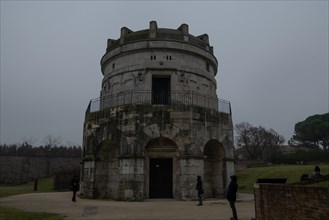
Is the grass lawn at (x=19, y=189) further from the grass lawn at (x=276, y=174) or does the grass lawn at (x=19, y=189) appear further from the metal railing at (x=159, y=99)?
the grass lawn at (x=276, y=174)

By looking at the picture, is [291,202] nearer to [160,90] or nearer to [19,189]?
[160,90]

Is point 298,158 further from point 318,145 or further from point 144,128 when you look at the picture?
point 144,128

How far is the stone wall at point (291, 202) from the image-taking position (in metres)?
6.21

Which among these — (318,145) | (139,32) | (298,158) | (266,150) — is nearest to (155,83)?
(139,32)

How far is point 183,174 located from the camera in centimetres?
1816

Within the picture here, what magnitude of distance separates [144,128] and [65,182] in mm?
18319

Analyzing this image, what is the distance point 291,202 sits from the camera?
7.39 metres

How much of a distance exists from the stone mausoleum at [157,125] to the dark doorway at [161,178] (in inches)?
A: 2.3

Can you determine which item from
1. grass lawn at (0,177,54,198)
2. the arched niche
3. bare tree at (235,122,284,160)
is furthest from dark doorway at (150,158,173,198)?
bare tree at (235,122,284,160)

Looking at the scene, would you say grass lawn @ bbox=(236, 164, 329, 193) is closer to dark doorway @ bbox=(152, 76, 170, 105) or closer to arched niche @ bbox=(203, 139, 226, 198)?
arched niche @ bbox=(203, 139, 226, 198)

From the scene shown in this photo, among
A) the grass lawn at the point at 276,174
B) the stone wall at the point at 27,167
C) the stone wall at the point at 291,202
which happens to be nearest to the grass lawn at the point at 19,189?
the stone wall at the point at 27,167

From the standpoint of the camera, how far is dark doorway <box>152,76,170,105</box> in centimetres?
2198

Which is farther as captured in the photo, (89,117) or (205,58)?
(205,58)

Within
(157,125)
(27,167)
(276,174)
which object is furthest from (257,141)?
(157,125)
